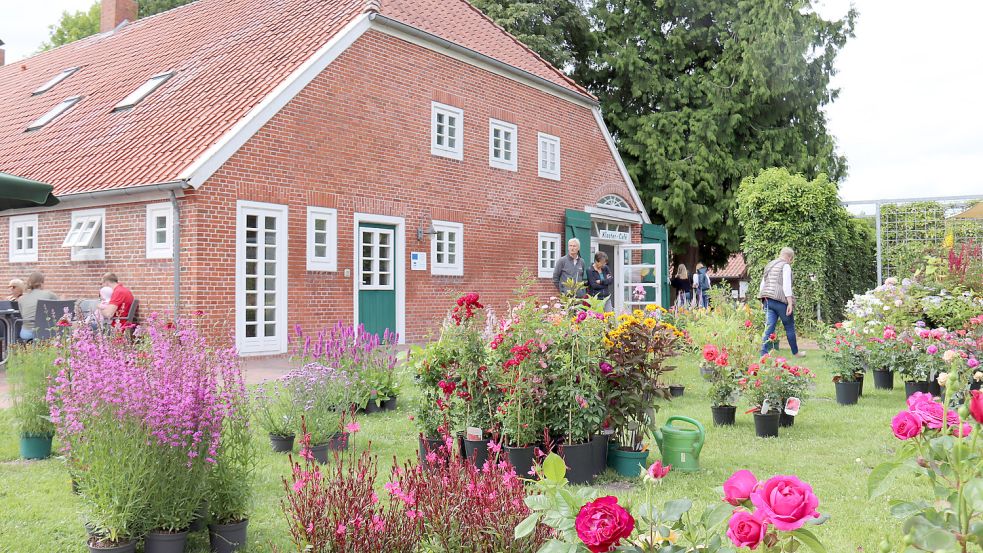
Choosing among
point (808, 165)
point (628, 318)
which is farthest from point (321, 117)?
point (808, 165)

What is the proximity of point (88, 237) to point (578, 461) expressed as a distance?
32.3ft

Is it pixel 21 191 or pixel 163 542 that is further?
pixel 21 191

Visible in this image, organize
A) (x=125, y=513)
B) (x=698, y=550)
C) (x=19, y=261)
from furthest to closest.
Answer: (x=19, y=261) → (x=125, y=513) → (x=698, y=550)

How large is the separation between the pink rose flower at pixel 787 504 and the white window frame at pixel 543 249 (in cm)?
1547

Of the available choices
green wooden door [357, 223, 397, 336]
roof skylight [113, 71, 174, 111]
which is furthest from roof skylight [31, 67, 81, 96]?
green wooden door [357, 223, 397, 336]

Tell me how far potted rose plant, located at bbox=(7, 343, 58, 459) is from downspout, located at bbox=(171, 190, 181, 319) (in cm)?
492

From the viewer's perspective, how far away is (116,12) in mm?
21594

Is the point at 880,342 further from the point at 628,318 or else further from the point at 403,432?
the point at 403,432

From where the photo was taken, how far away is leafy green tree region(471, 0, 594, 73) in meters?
23.6

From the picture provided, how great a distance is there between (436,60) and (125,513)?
40.4 feet

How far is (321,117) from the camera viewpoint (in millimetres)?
12398

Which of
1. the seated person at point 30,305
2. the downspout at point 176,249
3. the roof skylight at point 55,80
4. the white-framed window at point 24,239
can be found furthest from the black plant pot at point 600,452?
the roof skylight at point 55,80

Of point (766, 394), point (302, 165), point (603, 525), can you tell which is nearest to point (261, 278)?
point (302, 165)

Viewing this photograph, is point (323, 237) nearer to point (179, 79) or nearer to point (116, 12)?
point (179, 79)
